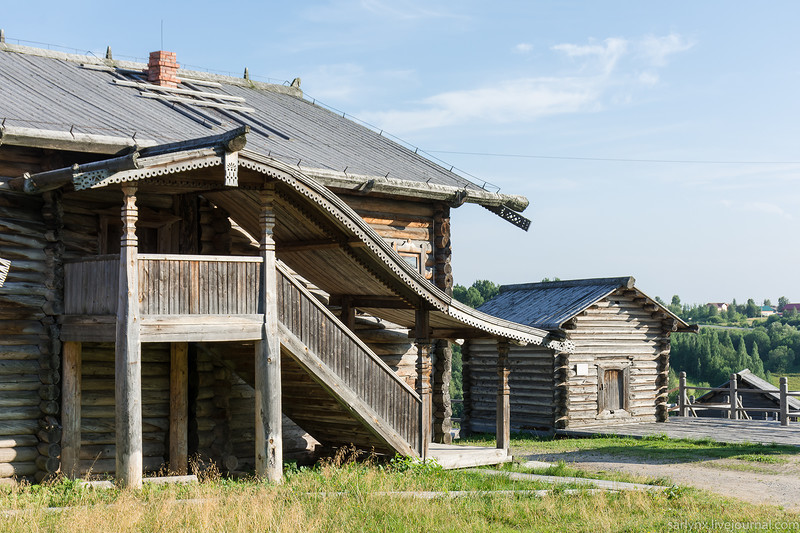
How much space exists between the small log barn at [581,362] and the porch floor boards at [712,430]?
621mm

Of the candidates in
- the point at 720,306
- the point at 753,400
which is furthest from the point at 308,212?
the point at 720,306

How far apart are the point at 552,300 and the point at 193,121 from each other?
1308 cm

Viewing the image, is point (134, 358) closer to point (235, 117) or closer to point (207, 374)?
point (207, 374)

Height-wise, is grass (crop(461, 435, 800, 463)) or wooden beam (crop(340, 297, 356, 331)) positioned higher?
wooden beam (crop(340, 297, 356, 331))

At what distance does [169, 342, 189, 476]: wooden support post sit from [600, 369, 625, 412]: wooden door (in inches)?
565

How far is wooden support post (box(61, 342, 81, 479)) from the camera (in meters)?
13.1

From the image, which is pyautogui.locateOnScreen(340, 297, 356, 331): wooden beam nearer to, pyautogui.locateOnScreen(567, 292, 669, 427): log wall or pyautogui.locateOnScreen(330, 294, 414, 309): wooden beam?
pyautogui.locateOnScreen(330, 294, 414, 309): wooden beam

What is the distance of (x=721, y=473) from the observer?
16.2 metres

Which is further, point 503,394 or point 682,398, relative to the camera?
point 682,398

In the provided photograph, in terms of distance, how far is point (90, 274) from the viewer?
41.8ft

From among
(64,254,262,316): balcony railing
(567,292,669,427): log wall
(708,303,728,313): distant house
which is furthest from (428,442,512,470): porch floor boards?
(708,303,728,313): distant house

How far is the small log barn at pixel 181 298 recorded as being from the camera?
12.1 m

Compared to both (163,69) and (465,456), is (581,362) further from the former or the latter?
(163,69)

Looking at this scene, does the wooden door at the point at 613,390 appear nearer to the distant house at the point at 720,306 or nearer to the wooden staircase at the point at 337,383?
the wooden staircase at the point at 337,383
